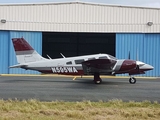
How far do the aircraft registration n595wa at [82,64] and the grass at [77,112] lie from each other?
24.8 ft

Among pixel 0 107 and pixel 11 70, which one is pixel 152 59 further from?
pixel 0 107

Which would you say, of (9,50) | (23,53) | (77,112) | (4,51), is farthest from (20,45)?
(77,112)

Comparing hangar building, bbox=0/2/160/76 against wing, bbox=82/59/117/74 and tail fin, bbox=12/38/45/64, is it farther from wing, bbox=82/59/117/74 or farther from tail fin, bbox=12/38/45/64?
wing, bbox=82/59/117/74

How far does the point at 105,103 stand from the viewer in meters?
11.4

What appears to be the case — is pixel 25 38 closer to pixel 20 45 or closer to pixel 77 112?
pixel 20 45

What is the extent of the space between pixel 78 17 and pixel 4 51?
7734 mm

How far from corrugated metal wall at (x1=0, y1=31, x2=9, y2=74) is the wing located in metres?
11.2

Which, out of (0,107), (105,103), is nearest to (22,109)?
(0,107)

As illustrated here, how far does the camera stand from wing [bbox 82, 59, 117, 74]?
1825 centimetres

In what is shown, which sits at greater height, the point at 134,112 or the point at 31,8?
the point at 31,8

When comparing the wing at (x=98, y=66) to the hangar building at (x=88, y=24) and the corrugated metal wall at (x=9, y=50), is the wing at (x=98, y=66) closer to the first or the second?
the hangar building at (x=88, y=24)

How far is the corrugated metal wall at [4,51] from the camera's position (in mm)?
27828

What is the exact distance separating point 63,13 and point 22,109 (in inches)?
756

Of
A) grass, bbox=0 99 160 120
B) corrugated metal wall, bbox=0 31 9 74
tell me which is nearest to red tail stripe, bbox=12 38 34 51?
corrugated metal wall, bbox=0 31 9 74
